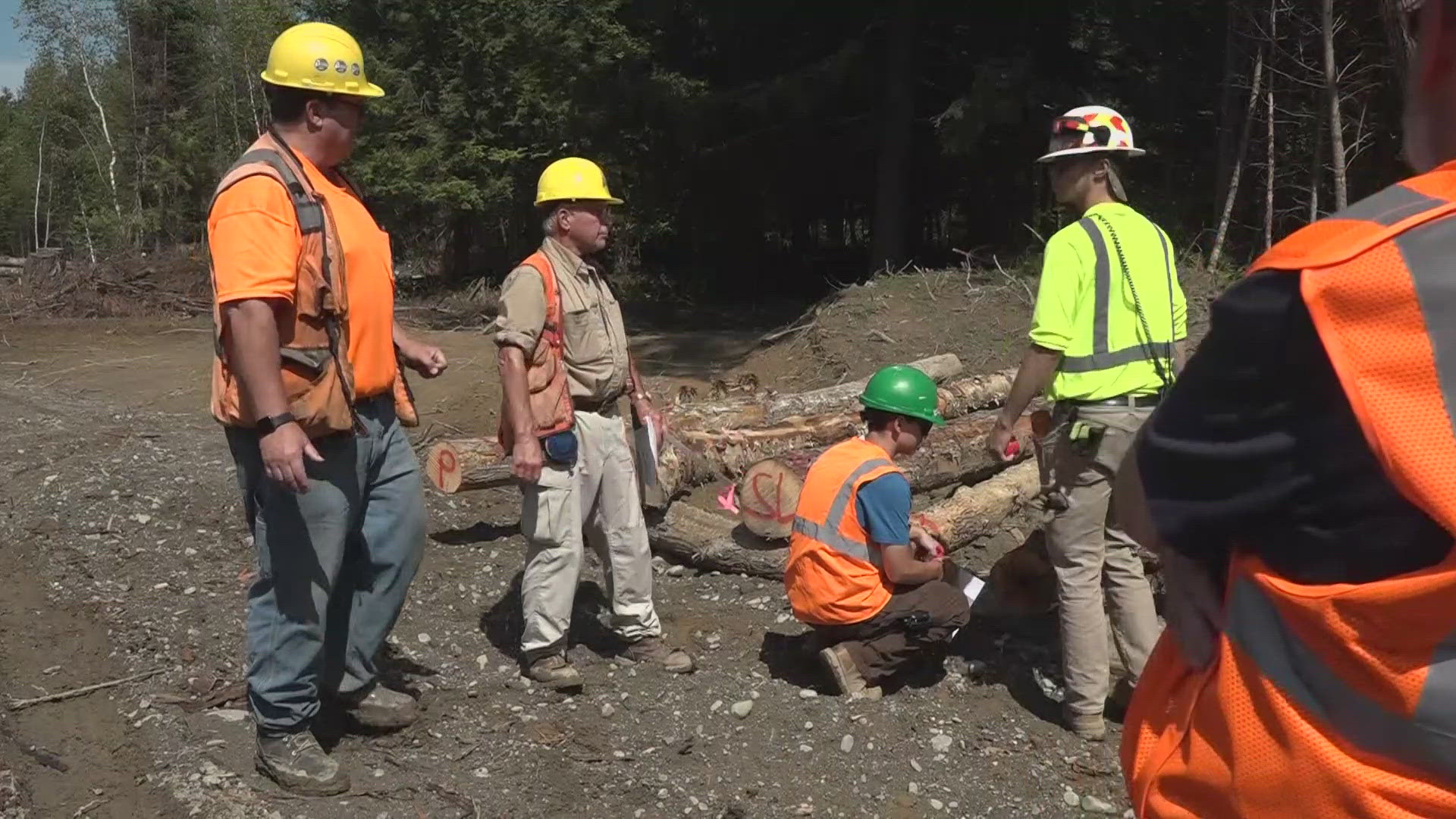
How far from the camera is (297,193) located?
3816mm

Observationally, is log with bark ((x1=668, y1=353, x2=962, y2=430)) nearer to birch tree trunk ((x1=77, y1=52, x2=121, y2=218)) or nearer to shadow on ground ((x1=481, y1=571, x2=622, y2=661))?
shadow on ground ((x1=481, y1=571, x2=622, y2=661))

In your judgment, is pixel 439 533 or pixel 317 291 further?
pixel 439 533

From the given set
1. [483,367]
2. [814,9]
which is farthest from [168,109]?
[483,367]

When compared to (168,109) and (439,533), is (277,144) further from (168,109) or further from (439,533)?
(168,109)

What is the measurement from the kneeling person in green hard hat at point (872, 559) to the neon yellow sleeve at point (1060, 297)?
544mm

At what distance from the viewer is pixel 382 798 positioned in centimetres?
414

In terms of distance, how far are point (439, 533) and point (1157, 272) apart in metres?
4.40

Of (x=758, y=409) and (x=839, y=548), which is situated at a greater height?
(x=839, y=548)

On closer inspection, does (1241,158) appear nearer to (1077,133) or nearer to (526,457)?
(1077,133)

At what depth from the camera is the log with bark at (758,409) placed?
862 centimetres

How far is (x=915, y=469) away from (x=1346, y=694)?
6.35 m

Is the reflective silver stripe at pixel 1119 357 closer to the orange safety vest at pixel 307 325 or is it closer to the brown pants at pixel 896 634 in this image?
the brown pants at pixel 896 634

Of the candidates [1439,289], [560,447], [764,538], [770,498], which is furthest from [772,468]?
[1439,289]

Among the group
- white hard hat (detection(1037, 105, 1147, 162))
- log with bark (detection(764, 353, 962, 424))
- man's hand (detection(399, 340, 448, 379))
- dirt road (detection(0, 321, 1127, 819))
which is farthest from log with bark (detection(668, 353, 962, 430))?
white hard hat (detection(1037, 105, 1147, 162))
